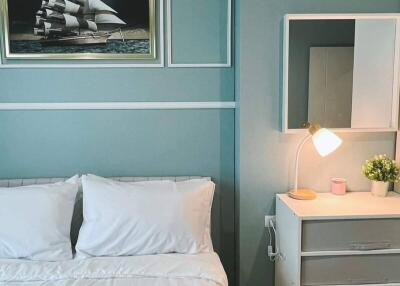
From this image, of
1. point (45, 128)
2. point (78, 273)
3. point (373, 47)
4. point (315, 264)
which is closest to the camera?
point (78, 273)

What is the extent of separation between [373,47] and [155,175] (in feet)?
4.85

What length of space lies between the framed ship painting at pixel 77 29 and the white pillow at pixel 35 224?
32.8 inches

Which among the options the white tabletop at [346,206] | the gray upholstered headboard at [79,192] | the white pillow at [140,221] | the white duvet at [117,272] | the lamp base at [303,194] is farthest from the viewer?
the gray upholstered headboard at [79,192]

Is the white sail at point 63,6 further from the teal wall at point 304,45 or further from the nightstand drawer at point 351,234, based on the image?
the nightstand drawer at point 351,234

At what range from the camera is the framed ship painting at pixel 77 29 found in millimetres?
2414

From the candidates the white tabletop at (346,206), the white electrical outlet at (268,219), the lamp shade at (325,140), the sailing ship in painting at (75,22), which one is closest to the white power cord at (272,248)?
the white electrical outlet at (268,219)

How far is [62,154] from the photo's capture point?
2.52 meters

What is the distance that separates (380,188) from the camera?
7.61ft

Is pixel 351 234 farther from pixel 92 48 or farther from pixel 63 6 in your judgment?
pixel 63 6

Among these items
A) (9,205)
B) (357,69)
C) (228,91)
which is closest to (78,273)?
(9,205)

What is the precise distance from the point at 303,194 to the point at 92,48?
1492 mm

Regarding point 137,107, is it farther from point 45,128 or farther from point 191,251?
point 191,251

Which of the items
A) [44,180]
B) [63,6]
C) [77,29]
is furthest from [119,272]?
[63,6]

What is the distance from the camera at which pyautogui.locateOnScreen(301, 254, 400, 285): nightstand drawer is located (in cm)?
205
